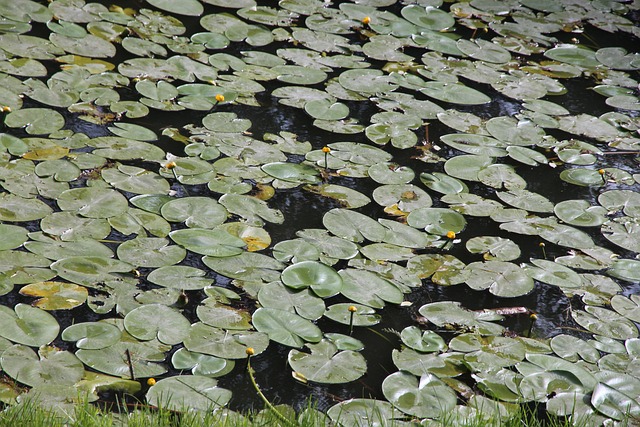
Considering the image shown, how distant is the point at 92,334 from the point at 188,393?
0.36 m

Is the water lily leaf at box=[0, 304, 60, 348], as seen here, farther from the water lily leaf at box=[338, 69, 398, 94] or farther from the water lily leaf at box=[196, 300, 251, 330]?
the water lily leaf at box=[338, 69, 398, 94]

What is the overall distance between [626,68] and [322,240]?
2369 mm

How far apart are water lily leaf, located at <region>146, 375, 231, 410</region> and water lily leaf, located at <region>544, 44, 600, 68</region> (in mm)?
2886

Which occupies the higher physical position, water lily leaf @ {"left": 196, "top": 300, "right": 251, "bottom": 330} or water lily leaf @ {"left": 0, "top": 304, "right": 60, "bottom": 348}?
water lily leaf @ {"left": 196, "top": 300, "right": 251, "bottom": 330}

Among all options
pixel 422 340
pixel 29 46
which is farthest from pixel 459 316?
pixel 29 46

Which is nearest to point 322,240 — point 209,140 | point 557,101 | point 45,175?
point 209,140

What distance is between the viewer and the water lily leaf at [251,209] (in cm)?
270

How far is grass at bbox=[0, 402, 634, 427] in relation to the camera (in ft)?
5.85

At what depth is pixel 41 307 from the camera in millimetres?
2236

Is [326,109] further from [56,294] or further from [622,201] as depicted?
[56,294]

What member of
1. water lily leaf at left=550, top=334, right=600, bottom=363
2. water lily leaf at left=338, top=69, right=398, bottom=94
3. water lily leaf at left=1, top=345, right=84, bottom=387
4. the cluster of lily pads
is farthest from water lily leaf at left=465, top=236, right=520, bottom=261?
water lily leaf at left=1, top=345, right=84, bottom=387

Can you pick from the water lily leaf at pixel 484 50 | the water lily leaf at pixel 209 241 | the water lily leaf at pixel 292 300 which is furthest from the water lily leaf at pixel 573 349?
the water lily leaf at pixel 484 50

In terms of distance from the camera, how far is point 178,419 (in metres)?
1.95

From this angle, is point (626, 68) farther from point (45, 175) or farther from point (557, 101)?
point (45, 175)
